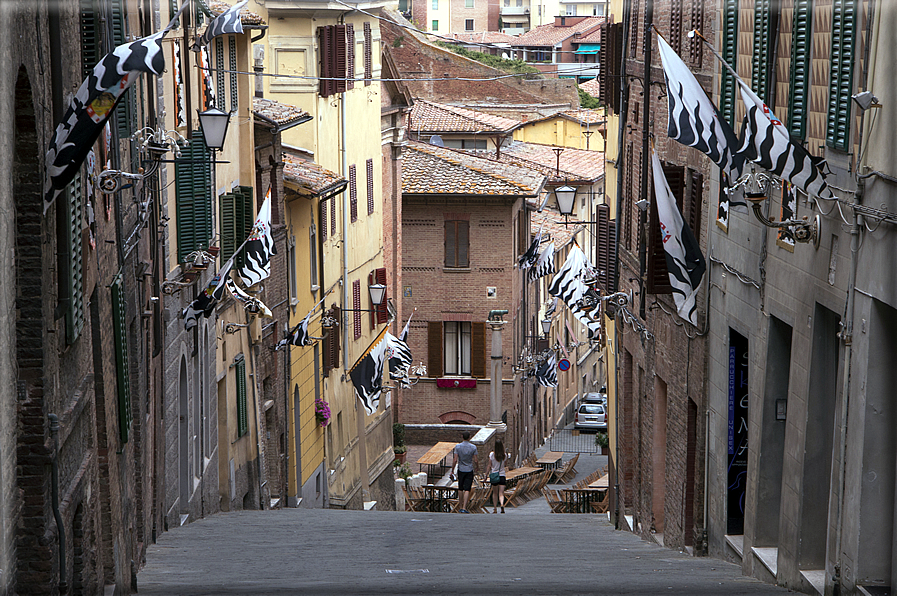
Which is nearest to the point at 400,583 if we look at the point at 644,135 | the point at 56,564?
the point at 56,564

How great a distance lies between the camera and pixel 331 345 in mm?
28672

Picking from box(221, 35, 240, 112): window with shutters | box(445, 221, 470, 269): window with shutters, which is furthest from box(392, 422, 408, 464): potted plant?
box(221, 35, 240, 112): window with shutters

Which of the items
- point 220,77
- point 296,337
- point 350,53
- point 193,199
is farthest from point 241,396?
point 350,53

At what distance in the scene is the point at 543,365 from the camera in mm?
35938

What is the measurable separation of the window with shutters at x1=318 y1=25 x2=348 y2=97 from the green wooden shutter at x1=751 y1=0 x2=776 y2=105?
17.2m

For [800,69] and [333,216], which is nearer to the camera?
[800,69]

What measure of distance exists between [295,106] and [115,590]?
1843 cm

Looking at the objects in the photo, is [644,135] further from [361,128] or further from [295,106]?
[361,128]

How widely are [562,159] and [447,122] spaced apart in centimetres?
651

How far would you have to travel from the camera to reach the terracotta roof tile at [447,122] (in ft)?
161

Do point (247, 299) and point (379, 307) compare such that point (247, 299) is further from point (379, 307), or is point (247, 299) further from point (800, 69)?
point (379, 307)

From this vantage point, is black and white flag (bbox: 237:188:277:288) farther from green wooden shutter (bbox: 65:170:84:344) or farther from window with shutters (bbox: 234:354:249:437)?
green wooden shutter (bbox: 65:170:84:344)

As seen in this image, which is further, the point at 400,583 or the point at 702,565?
the point at 702,565

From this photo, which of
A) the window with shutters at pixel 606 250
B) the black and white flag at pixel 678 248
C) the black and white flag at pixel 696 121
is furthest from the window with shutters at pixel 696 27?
the window with shutters at pixel 606 250
